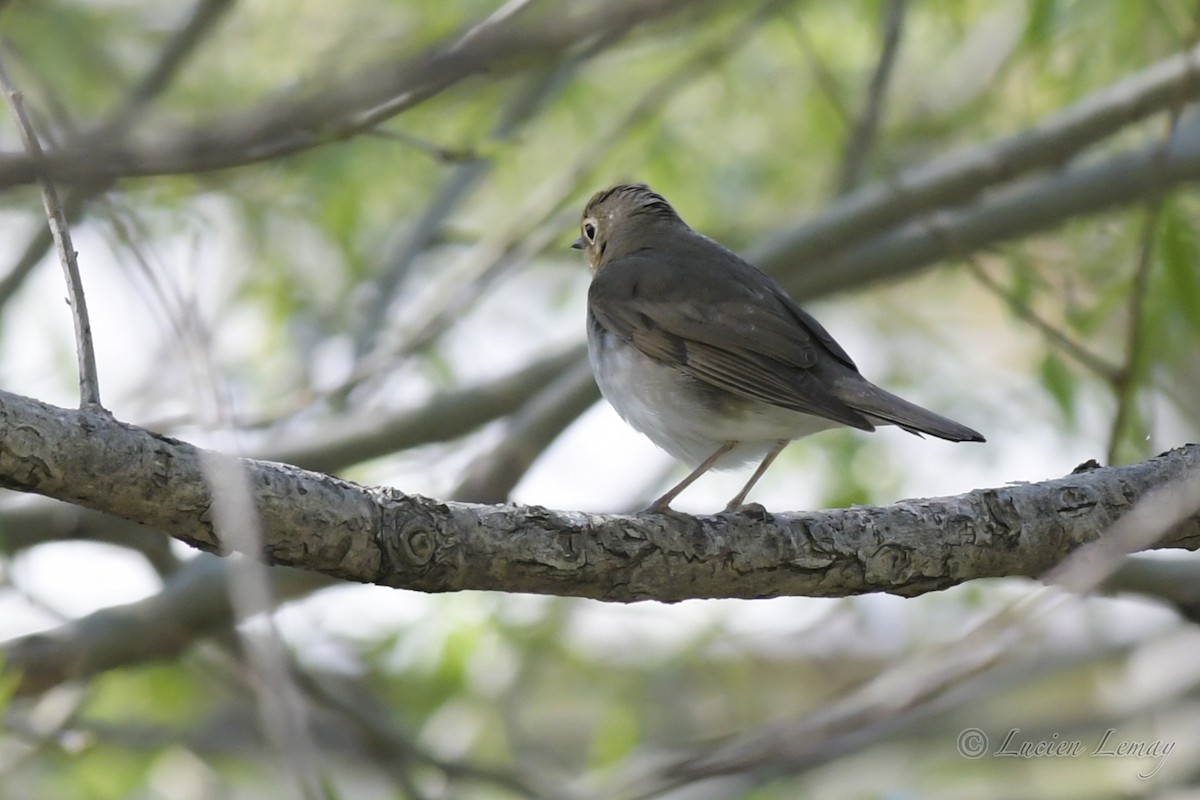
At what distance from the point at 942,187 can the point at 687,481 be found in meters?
A: 2.70

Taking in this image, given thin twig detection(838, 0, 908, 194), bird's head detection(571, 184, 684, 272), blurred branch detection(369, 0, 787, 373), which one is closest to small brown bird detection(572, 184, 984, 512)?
bird's head detection(571, 184, 684, 272)

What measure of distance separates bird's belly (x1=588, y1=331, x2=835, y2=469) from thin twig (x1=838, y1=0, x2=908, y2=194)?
7.20 ft

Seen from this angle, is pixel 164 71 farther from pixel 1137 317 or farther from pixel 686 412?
pixel 1137 317

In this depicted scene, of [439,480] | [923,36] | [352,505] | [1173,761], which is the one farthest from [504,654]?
[923,36]

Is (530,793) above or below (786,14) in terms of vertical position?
below

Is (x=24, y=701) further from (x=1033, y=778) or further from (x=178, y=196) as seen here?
(x=1033, y=778)

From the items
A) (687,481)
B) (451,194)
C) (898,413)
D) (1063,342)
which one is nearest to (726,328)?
(687,481)

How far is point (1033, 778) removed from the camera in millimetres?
8820

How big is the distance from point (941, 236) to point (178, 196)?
3.84 metres

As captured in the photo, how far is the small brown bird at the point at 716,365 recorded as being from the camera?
16.2 ft

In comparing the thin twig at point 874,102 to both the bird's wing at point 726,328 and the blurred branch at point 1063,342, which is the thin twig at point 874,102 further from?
the blurred branch at point 1063,342

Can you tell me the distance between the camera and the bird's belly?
5.20 m

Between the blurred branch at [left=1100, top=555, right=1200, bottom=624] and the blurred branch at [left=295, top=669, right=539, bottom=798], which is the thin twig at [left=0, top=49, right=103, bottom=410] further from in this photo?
the blurred branch at [left=1100, top=555, right=1200, bottom=624]

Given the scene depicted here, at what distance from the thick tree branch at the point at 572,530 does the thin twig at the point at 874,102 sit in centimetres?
296
